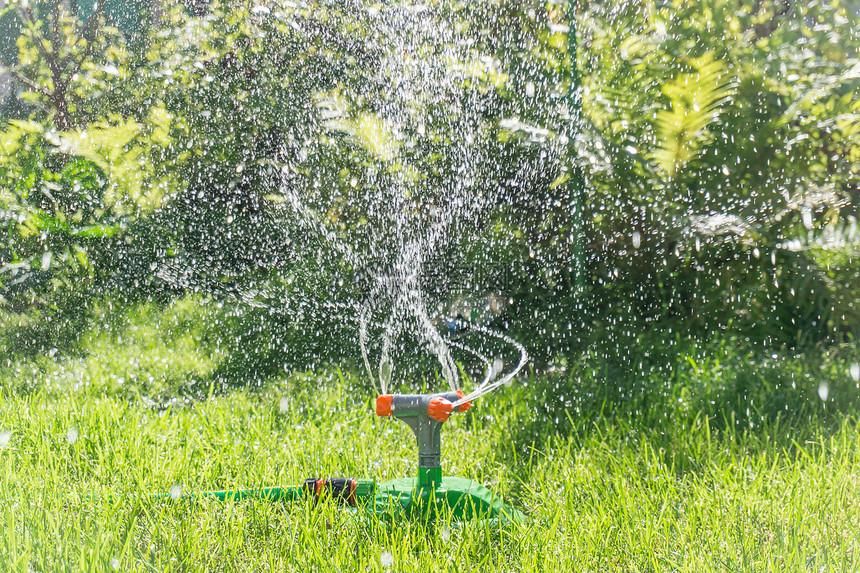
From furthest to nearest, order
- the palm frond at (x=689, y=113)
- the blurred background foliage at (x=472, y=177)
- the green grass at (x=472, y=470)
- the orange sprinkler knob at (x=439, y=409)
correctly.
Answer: the blurred background foliage at (x=472, y=177), the palm frond at (x=689, y=113), the orange sprinkler knob at (x=439, y=409), the green grass at (x=472, y=470)

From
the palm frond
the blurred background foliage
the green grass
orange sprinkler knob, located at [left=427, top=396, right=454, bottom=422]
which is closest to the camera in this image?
the green grass

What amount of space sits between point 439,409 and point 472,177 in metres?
1.99

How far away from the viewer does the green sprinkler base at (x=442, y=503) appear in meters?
1.51

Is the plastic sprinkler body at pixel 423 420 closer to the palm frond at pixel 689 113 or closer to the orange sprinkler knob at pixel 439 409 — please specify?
the orange sprinkler knob at pixel 439 409

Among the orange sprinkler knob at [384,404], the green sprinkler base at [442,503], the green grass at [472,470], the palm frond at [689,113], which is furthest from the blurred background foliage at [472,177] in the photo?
the orange sprinkler knob at [384,404]

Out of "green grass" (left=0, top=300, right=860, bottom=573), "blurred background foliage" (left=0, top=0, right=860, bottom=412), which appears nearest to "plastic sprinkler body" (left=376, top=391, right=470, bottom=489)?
"green grass" (left=0, top=300, right=860, bottom=573)

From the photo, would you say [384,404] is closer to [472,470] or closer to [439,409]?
[439,409]

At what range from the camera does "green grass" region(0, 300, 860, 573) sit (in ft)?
4.40

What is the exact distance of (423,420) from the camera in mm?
1549

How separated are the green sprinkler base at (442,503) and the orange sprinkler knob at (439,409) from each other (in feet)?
0.52

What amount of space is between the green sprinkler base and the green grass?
0.13 ft

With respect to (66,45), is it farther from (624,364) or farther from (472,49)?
(624,364)

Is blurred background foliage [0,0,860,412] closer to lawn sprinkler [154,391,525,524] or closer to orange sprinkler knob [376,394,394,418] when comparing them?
lawn sprinkler [154,391,525,524]

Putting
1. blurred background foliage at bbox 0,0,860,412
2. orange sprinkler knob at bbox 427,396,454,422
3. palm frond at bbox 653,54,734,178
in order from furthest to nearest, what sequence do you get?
blurred background foliage at bbox 0,0,860,412, palm frond at bbox 653,54,734,178, orange sprinkler knob at bbox 427,396,454,422
